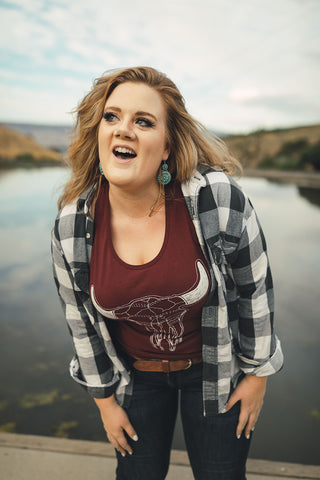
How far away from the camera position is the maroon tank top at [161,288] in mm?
1166

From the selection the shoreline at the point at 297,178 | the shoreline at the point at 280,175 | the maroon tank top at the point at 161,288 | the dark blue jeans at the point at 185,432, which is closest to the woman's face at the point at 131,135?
the maroon tank top at the point at 161,288

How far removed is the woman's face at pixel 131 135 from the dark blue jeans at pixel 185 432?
2.59 feet

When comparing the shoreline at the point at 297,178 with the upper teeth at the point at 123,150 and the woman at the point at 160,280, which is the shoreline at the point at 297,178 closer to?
the woman at the point at 160,280

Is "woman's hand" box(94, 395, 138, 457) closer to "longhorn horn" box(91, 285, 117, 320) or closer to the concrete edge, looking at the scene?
"longhorn horn" box(91, 285, 117, 320)

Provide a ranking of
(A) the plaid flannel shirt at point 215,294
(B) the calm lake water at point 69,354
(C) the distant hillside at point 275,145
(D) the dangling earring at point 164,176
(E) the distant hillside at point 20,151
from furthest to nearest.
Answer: (C) the distant hillside at point 275,145 < (E) the distant hillside at point 20,151 < (B) the calm lake water at point 69,354 < (D) the dangling earring at point 164,176 < (A) the plaid flannel shirt at point 215,294

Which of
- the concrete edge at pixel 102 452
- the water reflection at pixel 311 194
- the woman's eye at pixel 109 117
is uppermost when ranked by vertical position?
the woman's eye at pixel 109 117

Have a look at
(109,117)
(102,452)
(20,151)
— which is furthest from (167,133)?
(20,151)

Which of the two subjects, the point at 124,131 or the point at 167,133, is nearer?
the point at 124,131

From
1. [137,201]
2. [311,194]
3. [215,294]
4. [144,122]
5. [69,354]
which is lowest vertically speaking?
[69,354]

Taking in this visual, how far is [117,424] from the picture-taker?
1354 millimetres

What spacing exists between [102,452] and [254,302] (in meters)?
1.26

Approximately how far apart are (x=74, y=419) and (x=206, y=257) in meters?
1.69

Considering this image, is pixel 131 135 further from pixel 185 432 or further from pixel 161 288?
pixel 185 432

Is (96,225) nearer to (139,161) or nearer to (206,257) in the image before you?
(139,161)
